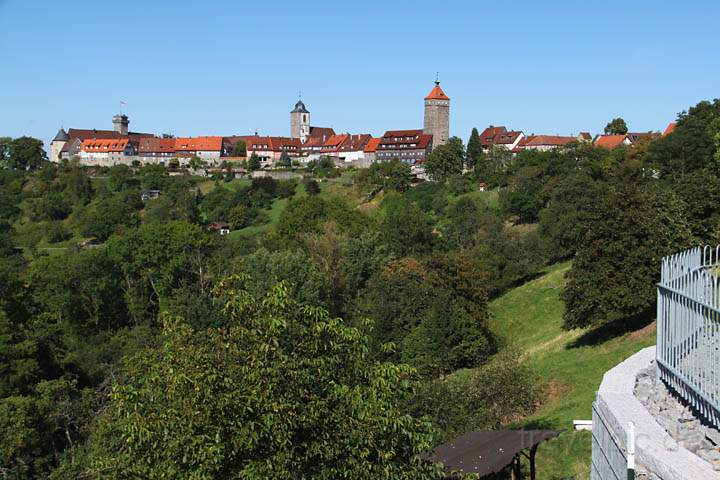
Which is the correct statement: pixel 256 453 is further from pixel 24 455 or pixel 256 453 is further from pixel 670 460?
pixel 24 455

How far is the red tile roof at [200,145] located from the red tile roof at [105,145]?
9.20 m

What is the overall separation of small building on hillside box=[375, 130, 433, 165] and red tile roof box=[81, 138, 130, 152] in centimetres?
4633

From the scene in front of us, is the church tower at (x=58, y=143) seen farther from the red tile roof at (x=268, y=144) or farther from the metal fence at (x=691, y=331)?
the metal fence at (x=691, y=331)

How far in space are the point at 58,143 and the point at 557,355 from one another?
130969 millimetres

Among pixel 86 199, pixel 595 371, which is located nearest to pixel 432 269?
pixel 595 371

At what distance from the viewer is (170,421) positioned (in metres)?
8.70

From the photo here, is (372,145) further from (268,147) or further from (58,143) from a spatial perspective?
(58,143)

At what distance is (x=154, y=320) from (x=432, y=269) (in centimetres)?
2116

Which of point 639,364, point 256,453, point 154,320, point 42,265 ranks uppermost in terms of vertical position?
point 639,364

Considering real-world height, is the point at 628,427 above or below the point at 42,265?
above

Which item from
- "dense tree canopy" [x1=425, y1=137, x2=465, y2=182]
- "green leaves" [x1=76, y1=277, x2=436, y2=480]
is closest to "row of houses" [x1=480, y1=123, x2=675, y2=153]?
"dense tree canopy" [x1=425, y1=137, x2=465, y2=182]

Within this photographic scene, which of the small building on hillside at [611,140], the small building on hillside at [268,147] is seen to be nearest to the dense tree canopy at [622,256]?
the small building on hillside at [611,140]

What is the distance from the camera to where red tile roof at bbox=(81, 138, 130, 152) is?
130m

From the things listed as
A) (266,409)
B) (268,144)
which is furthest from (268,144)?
(266,409)
